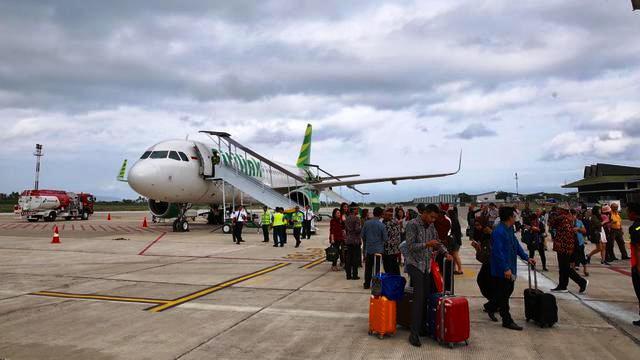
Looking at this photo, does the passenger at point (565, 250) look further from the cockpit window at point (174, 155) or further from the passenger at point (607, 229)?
the cockpit window at point (174, 155)

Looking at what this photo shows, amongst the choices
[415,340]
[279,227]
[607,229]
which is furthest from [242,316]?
[607,229]

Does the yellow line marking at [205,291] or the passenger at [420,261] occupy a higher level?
the passenger at [420,261]

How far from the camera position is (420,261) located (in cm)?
538

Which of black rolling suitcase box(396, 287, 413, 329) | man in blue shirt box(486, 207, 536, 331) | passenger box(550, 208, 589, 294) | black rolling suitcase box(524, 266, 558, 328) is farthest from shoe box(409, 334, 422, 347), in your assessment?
passenger box(550, 208, 589, 294)

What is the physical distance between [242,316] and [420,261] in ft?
8.98

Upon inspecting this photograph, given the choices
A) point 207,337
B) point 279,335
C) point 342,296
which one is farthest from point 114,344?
point 342,296

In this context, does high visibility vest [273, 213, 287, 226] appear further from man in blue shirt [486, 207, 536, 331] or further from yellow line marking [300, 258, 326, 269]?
man in blue shirt [486, 207, 536, 331]

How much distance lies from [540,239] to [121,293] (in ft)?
32.2

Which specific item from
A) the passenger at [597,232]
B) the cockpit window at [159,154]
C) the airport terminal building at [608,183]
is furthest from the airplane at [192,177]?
the airport terminal building at [608,183]

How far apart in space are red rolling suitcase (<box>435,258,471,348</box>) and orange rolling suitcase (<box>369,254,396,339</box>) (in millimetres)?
555

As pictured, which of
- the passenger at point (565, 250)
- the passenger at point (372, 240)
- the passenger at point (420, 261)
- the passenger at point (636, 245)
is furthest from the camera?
the passenger at point (372, 240)

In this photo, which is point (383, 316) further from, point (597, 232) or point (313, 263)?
point (597, 232)

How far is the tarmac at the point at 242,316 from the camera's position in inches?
191

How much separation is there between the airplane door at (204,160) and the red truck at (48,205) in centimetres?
1888
